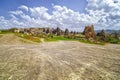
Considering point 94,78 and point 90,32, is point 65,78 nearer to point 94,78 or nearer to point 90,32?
point 94,78

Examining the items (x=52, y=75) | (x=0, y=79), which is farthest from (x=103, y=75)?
(x=0, y=79)

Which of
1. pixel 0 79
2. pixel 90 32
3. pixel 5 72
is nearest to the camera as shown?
pixel 0 79

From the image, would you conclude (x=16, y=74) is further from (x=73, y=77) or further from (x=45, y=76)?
(x=73, y=77)

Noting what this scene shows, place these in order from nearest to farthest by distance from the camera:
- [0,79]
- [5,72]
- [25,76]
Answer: [0,79], [25,76], [5,72]

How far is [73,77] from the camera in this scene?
46.6 ft

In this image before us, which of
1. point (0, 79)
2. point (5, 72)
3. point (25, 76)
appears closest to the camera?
point (0, 79)

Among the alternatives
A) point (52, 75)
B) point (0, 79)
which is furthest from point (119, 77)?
point (0, 79)

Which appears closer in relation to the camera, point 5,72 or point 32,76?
point 32,76

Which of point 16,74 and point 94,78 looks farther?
point 16,74

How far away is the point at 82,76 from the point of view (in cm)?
1463

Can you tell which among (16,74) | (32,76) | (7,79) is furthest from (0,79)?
(32,76)

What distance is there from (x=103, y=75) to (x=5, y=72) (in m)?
10.5

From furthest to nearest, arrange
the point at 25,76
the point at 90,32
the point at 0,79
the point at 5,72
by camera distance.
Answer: the point at 90,32, the point at 5,72, the point at 25,76, the point at 0,79

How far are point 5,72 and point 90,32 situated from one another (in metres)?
120
